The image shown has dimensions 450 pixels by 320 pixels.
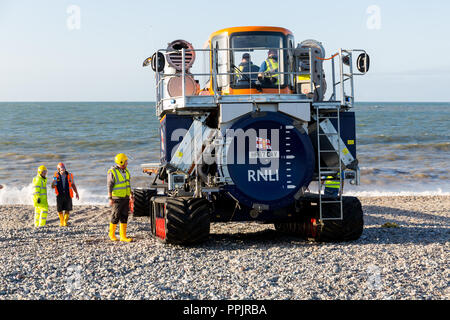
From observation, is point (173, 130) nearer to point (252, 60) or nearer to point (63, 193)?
point (252, 60)

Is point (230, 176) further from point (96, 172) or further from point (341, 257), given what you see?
point (96, 172)

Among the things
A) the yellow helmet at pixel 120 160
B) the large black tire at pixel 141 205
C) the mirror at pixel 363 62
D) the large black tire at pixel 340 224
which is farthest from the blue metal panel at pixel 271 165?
the large black tire at pixel 141 205

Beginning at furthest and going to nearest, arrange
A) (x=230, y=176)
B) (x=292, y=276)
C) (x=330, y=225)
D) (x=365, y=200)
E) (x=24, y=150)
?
(x=24, y=150) → (x=365, y=200) → (x=330, y=225) → (x=230, y=176) → (x=292, y=276)

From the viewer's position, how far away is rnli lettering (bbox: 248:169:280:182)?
10031 millimetres

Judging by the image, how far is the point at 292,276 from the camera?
8164mm

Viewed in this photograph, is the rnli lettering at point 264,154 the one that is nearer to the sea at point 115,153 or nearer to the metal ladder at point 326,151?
the metal ladder at point 326,151

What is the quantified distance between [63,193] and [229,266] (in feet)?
23.1

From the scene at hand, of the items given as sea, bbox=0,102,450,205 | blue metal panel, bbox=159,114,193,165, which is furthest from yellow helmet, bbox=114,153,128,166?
sea, bbox=0,102,450,205

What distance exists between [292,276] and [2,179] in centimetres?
2113

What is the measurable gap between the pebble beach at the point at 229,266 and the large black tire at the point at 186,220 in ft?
0.72

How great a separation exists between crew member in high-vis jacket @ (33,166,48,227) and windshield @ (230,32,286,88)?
628 cm

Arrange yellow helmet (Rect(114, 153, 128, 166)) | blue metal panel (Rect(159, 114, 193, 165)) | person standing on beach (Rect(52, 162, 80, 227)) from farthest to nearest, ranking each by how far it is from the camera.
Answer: person standing on beach (Rect(52, 162, 80, 227)), yellow helmet (Rect(114, 153, 128, 166)), blue metal panel (Rect(159, 114, 193, 165))

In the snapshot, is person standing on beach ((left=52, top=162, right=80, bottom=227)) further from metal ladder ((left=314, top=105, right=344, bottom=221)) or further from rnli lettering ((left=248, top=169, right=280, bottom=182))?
metal ladder ((left=314, top=105, right=344, bottom=221))
